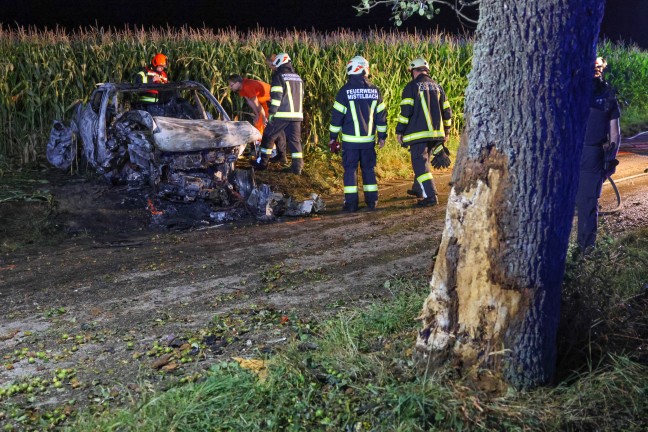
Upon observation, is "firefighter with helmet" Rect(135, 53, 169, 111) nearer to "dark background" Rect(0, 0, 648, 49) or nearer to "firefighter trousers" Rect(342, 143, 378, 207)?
"firefighter trousers" Rect(342, 143, 378, 207)

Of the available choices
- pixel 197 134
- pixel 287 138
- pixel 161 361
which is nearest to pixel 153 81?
pixel 287 138

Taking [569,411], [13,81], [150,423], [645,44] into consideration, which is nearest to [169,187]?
[13,81]

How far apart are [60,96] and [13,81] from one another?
2.43ft

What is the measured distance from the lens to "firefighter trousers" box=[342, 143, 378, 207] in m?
10.2

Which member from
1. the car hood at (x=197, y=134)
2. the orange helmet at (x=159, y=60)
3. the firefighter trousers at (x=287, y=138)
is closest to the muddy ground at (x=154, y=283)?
→ the car hood at (x=197, y=134)

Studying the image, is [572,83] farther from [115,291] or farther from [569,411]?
[115,291]

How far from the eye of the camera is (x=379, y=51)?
1494 cm

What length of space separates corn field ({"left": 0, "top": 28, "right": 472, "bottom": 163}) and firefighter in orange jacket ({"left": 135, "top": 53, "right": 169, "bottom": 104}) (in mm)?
546

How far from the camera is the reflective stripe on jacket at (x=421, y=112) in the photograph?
1049 cm

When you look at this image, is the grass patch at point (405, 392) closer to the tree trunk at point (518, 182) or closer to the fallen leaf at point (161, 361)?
the tree trunk at point (518, 182)

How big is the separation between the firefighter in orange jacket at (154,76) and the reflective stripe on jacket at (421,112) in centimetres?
360

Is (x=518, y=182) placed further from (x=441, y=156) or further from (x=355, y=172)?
(x=441, y=156)

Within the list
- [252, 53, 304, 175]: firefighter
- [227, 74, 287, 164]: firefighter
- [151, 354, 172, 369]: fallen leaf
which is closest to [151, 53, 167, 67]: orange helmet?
[227, 74, 287, 164]: firefighter

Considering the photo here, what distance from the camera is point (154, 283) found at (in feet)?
22.7
